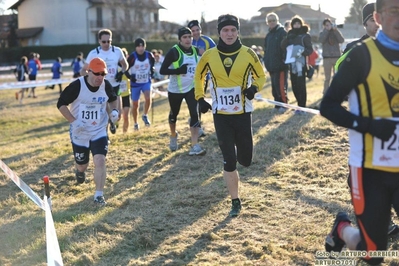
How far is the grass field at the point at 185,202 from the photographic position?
17.0ft

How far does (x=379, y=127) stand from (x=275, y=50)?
8359mm

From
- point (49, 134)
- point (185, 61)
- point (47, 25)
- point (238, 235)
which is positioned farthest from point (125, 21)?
point (238, 235)

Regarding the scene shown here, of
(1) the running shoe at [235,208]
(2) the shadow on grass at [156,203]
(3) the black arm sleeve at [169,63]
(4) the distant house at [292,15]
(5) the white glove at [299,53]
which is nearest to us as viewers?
(2) the shadow on grass at [156,203]

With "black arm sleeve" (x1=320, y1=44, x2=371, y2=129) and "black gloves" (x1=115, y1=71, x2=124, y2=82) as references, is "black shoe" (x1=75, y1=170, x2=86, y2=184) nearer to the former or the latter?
"black gloves" (x1=115, y1=71, x2=124, y2=82)

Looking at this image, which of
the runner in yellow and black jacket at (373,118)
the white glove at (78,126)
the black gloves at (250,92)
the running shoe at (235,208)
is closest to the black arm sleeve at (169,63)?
the white glove at (78,126)

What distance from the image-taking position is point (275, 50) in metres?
11.4

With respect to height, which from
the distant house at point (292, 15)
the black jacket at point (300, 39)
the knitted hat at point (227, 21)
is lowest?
the black jacket at point (300, 39)

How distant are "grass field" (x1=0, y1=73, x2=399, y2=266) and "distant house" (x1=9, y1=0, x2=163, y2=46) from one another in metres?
57.7

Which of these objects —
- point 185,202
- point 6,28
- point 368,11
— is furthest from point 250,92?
point 6,28

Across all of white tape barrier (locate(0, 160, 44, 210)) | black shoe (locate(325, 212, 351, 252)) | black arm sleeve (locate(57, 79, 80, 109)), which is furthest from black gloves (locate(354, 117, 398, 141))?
black arm sleeve (locate(57, 79, 80, 109))

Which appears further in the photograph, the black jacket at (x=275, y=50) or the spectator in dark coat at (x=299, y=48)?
the black jacket at (x=275, y=50)

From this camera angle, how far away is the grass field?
5.18m

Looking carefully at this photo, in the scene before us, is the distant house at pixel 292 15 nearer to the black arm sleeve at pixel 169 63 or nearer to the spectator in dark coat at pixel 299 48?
the spectator in dark coat at pixel 299 48

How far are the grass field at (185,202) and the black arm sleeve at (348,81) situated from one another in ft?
5.87
